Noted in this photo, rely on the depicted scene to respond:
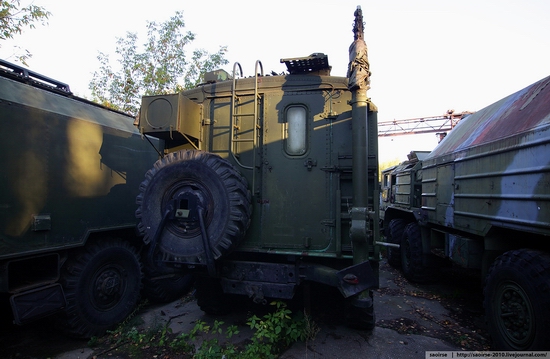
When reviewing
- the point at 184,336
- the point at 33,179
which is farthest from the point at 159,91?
the point at 184,336

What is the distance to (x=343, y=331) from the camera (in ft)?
13.9

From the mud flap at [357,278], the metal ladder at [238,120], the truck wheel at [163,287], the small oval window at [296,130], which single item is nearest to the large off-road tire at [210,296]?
the truck wheel at [163,287]

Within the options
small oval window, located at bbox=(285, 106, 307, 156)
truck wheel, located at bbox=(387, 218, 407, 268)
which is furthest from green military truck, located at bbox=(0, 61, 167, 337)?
truck wheel, located at bbox=(387, 218, 407, 268)

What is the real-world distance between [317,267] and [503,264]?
2.15 meters

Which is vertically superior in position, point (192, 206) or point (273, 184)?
point (273, 184)

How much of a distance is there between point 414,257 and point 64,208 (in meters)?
6.66

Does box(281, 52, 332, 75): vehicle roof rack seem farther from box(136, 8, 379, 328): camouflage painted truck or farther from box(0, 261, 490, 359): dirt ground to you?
box(0, 261, 490, 359): dirt ground

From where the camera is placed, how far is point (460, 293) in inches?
235

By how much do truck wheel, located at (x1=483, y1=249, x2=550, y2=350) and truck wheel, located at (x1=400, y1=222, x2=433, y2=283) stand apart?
119 inches

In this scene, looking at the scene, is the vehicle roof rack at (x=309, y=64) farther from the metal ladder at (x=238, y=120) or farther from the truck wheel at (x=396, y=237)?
the truck wheel at (x=396, y=237)

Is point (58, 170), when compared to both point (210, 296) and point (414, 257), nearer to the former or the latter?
point (210, 296)

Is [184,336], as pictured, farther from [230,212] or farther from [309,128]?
[309,128]

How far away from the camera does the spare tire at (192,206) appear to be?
11.6 feet

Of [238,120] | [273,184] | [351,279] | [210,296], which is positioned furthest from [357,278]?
[238,120]
